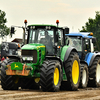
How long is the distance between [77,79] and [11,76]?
2990 millimetres

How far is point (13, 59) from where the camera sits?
13.9 meters

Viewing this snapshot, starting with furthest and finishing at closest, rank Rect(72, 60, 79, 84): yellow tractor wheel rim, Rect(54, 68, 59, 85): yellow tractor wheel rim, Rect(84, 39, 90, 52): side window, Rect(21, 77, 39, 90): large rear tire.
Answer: Rect(84, 39, 90, 52): side window
Rect(21, 77, 39, 90): large rear tire
Rect(72, 60, 79, 84): yellow tractor wheel rim
Rect(54, 68, 59, 85): yellow tractor wheel rim

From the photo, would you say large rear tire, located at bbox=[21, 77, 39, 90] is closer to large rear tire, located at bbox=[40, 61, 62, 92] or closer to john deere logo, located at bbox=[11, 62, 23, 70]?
john deere logo, located at bbox=[11, 62, 23, 70]

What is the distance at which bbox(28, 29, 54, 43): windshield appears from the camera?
45.8ft

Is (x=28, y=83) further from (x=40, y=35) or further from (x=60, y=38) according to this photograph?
(x=60, y=38)

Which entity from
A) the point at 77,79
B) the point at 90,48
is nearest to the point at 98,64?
the point at 90,48

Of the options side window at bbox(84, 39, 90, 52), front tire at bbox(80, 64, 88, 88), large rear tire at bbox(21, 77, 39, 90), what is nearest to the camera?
large rear tire at bbox(21, 77, 39, 90)

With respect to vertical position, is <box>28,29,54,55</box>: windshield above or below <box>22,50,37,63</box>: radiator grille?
above

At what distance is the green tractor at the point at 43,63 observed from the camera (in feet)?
42.3

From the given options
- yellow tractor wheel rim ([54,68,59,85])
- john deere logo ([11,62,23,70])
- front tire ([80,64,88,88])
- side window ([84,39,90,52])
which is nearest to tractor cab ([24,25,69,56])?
yellow tractor wheel rim ([54,68,59,85])

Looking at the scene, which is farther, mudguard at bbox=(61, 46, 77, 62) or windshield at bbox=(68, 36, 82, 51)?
windshield at bbox=(68, 36, 82, 51)

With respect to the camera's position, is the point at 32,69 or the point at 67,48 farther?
Answer: the point at 67,48

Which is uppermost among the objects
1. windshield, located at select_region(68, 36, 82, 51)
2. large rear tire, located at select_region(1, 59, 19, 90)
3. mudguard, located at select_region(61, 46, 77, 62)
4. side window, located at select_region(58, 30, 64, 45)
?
side window, located at select_region(58, 30, 64, 45)

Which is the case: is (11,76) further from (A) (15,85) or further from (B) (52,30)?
(B) (52,30)
